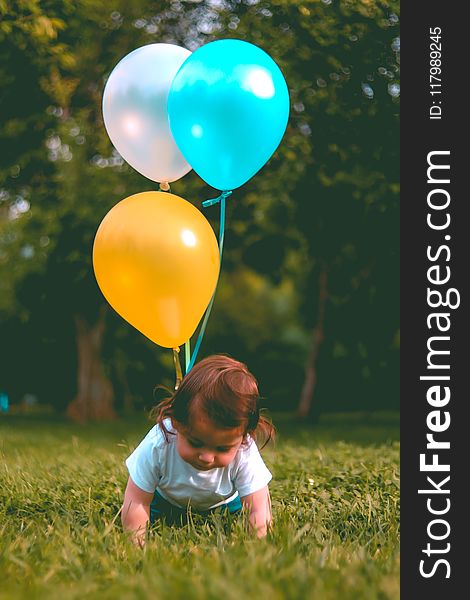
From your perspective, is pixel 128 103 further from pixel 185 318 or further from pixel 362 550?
pixel 362 550

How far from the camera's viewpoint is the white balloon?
10.4 ft

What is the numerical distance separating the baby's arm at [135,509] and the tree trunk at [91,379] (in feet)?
24.2

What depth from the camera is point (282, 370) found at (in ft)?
47.4

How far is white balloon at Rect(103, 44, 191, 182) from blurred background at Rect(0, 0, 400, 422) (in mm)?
2068

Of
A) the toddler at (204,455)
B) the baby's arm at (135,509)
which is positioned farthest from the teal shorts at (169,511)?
the baby's arm at (135,509)

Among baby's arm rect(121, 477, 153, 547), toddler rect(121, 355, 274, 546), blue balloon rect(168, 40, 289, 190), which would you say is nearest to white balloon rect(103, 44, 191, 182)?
blue balloon rect(168, 40, 289, 190)

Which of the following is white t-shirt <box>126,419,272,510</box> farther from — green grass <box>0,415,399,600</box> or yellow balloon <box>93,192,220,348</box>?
yellow balloon <box>93,192,220,348</box>

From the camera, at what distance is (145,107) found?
3174mm

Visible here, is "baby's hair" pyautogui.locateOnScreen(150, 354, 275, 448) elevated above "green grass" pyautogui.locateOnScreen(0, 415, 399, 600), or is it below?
above

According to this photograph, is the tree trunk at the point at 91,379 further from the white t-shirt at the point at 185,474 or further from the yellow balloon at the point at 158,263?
the white t-shirt at the point at 185,474

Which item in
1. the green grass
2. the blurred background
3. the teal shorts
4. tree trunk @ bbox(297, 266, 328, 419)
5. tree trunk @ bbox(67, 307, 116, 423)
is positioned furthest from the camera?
tree trunk @ bbox(67, 307, 116, 423)

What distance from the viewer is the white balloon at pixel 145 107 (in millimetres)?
3178

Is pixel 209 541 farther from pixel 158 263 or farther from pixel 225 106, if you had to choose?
pixel 225 106

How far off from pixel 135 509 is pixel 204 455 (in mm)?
384
